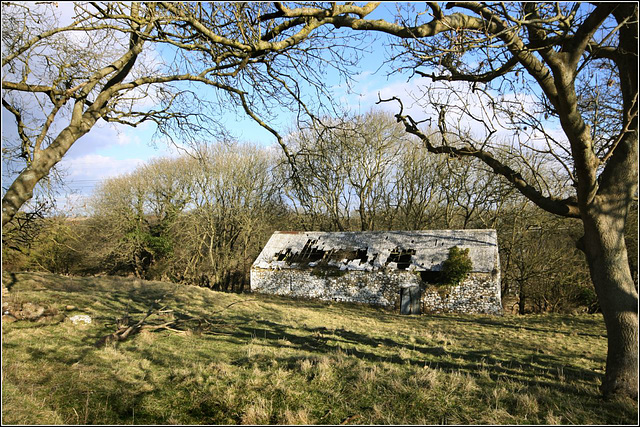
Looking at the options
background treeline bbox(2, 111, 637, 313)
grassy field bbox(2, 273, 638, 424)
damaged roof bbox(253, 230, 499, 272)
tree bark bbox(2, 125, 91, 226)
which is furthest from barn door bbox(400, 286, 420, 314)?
tree bark bbox(2, 125, 91, 226)

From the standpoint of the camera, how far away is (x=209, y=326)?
9.84m

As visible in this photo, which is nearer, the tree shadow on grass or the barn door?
the tree shadow on grass

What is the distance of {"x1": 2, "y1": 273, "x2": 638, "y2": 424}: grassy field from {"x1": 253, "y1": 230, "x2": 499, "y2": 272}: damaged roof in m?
13.7

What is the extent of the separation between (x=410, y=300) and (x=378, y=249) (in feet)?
14.4

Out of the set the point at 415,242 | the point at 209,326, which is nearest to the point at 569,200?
the point at 209,326

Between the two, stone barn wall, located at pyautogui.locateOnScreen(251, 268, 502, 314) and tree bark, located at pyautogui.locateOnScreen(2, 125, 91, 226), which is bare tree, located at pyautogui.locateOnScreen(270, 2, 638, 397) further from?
stone barn wall, located at pyautogui.locateOnScreen(251, 268, 502, 314)

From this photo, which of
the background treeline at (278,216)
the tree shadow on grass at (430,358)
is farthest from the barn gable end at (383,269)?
the tree shadow on grass at (430,358)

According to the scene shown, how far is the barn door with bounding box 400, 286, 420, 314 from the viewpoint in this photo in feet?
75.8

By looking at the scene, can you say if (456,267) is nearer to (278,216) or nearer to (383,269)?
(383,269)

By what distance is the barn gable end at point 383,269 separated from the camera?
73.3 ft

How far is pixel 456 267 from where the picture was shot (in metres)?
22.6

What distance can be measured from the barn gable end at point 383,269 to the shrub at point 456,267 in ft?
0.95

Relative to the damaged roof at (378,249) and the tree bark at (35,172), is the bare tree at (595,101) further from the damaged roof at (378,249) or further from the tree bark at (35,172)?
the damaged roof at (378,249)

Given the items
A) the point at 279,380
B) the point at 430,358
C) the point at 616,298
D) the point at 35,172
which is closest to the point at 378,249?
the point at 430,358
